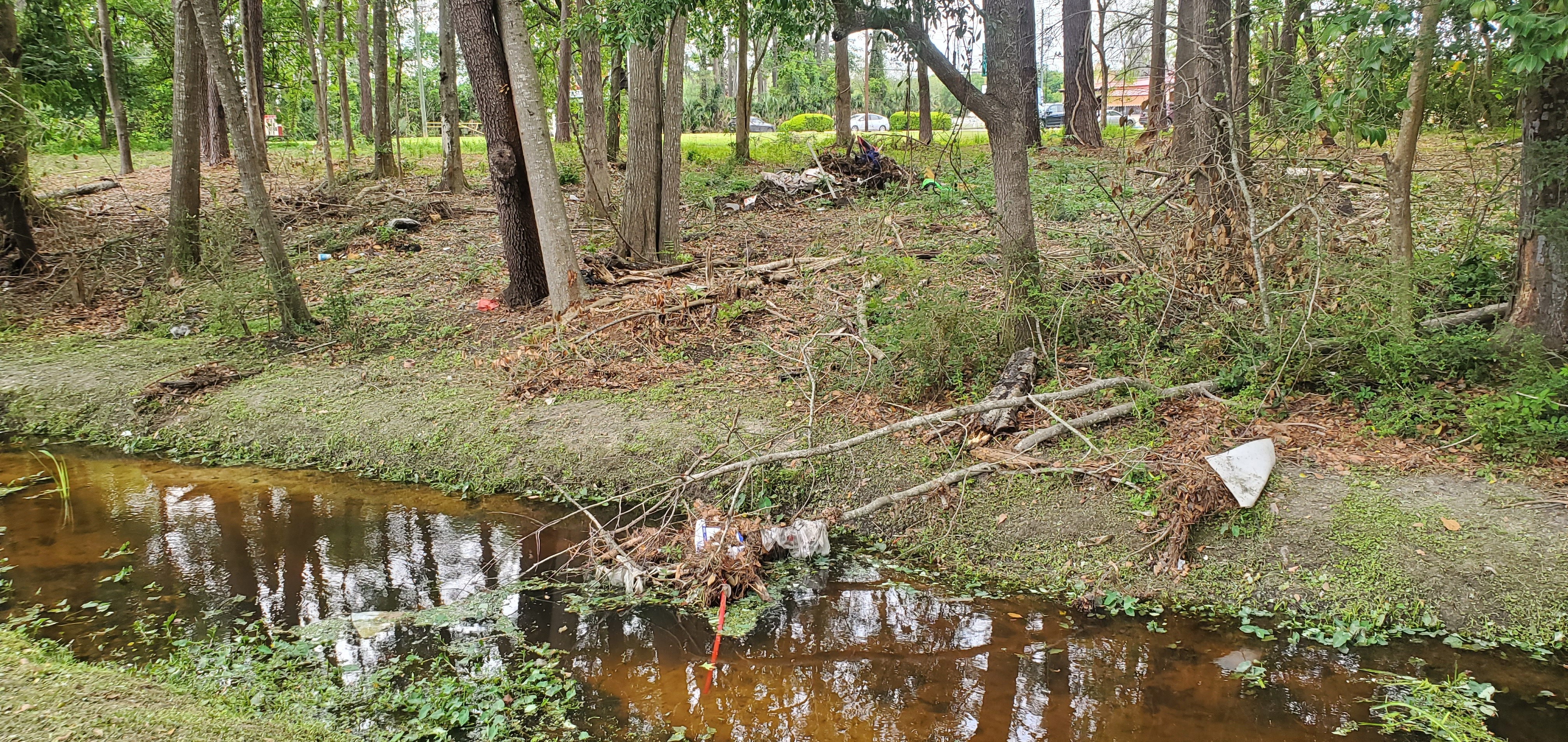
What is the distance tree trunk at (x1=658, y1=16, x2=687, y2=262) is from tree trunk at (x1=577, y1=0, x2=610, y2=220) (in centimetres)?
144

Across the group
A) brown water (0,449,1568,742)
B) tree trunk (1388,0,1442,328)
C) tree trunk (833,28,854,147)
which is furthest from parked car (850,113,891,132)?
brown water (0,449,1568,742)

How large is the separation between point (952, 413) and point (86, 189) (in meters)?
15.5

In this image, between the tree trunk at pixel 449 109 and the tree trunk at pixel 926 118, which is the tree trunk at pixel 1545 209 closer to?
the tree trunk at pixel 449 109

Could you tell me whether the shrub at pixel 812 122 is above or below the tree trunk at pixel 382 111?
above

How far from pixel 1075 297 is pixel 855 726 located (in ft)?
14.0

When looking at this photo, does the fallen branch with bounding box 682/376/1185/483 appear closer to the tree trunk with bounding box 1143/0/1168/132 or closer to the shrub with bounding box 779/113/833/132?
the tree trunk with bounding box 1143/0/1168/132

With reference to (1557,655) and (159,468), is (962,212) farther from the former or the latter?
(159,468)

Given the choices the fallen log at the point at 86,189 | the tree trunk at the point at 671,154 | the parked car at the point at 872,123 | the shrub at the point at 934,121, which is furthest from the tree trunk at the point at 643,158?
the parked car at the point at 872,123

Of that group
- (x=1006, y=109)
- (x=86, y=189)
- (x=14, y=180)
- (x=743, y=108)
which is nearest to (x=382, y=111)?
(x=86, y=189)

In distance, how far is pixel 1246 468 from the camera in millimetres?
5355

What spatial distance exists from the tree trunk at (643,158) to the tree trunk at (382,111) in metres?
8.38

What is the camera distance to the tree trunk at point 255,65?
1666 cm

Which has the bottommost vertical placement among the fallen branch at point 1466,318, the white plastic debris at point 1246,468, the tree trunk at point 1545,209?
the white plastic debris at point 1246,468

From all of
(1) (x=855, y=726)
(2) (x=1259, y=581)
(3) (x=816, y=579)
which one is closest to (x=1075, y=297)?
(2) (x=1259, y=581)
